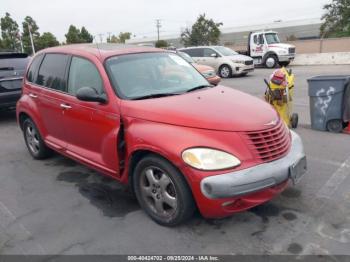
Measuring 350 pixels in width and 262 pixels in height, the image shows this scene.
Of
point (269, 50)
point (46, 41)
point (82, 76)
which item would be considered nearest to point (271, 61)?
point (269, 50)

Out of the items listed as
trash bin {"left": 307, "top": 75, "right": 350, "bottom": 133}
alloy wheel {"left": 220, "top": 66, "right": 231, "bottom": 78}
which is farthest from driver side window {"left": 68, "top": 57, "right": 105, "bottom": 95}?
alloy wheel {"left": 220, "top": 66, "right": 231, "bottom": 78}

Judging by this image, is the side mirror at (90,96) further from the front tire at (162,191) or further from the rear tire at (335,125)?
the rear tire at (335,125)

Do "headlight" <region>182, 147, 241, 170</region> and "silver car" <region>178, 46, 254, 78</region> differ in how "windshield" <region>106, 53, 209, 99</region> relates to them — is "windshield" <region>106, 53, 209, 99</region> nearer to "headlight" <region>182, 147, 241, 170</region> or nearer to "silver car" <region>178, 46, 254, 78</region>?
"headlight" <region>182, 147, 241, 170</region>

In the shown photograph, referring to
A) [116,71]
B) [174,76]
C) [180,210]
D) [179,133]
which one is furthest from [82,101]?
[180,210]

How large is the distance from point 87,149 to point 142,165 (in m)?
1.11

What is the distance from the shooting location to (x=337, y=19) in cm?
3950

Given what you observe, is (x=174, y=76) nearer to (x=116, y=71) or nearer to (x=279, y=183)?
(x=116, y=71)

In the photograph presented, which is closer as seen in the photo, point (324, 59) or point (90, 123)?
point (90, 123)

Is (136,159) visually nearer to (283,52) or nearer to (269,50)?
(283,52)

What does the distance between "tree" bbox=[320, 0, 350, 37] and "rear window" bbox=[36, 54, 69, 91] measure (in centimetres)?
3965

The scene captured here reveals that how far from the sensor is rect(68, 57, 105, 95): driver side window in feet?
13.4

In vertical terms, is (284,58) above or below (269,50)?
below

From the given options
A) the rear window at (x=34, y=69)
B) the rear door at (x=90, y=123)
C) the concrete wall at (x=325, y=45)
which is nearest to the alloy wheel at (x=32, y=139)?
the rear window at (x=34, y=69)

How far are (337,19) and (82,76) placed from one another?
41730 millimetres
